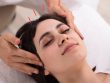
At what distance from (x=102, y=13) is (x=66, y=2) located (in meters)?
0.44

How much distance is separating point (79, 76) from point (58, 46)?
201mm

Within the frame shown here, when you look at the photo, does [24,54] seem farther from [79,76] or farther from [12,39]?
[79,76]

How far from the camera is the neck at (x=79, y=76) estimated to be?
1.33 metres

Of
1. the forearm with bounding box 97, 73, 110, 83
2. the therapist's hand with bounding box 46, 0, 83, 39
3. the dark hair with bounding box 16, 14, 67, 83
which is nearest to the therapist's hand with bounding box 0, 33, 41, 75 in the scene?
the dark hair with bounding box 16, 14, 67, 83

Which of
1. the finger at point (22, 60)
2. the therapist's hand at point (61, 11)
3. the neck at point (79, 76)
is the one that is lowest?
the neck at point (79, 76)

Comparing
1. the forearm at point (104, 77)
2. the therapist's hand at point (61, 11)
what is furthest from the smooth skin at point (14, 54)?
the forearm at point (104, 77)

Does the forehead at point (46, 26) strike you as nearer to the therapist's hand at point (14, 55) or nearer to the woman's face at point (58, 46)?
the woman's face at point (58, 46)

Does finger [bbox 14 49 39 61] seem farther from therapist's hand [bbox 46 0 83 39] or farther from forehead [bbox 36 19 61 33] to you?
therapist's hand [bbox 46 0 83 39]

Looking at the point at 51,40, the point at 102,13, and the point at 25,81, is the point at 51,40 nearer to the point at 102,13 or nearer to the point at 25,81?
the point at 25,81

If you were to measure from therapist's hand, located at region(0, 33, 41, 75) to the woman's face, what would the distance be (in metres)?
0.07

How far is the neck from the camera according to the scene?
133cm

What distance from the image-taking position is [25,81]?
1.52 metres

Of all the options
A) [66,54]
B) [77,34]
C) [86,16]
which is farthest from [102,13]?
[66,54]

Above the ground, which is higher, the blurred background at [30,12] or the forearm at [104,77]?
the blurred background at [30,12]
